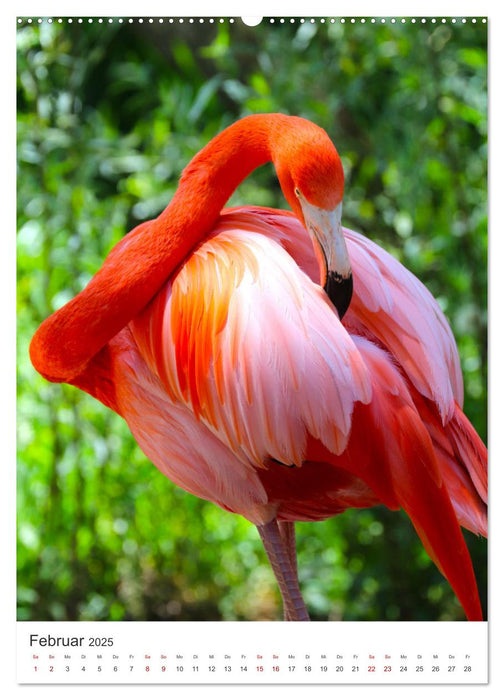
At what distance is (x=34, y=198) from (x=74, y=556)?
1.98 feet

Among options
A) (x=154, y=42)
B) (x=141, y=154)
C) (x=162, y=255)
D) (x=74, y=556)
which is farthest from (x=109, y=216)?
(x=74, y=556)

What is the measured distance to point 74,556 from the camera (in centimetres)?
139

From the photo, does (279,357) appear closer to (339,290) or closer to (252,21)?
(339,290)

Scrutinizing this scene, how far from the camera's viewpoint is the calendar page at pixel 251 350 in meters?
0.97

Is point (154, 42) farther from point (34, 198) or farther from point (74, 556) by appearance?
point (74, 556)

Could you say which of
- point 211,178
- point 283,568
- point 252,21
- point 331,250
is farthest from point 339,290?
point 252,21

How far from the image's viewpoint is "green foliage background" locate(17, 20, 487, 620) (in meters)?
1.32

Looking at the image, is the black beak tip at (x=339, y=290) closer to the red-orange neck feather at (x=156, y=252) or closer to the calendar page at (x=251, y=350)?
the calendar page at (x=251, y=350)

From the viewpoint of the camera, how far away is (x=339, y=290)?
96 centimetres

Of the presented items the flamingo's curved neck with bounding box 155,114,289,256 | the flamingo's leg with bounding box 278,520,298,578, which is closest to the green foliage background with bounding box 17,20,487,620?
the flamingo's leg with bounding box 278,520,298,578

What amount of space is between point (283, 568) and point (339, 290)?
0.40m
